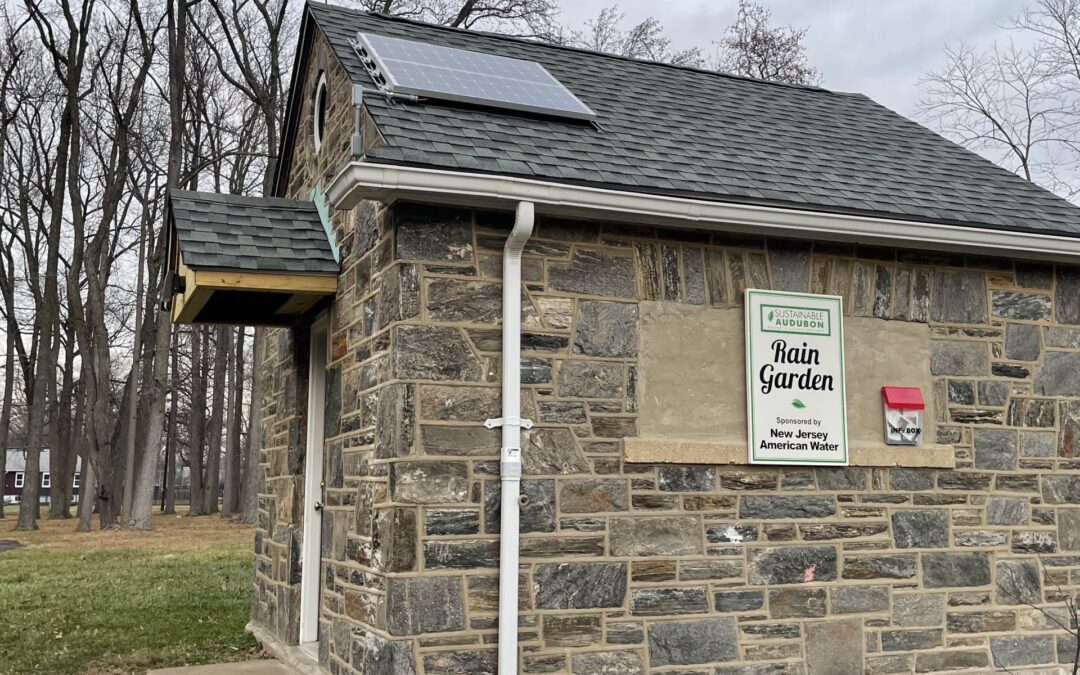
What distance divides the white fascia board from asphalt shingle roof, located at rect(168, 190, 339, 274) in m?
0.97

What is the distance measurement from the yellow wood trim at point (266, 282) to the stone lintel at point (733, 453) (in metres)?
2.20

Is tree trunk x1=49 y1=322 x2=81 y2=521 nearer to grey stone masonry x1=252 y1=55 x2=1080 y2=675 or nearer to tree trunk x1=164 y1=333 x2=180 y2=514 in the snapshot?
tree trunk x1=164 y1=333 x2=180 y2=514

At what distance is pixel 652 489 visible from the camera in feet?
18.0

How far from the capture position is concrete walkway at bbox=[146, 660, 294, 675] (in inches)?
256

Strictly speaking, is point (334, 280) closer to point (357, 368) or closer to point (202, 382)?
point (357, 368)

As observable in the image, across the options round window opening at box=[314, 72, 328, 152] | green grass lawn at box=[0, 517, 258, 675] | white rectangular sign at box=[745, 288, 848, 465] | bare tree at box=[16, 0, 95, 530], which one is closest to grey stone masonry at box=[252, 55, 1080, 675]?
white rectangular sign at box=[745, 288, 848, 465]

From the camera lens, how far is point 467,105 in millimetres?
6098

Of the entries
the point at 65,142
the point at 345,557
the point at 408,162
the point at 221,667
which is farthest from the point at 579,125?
the point at 65,142

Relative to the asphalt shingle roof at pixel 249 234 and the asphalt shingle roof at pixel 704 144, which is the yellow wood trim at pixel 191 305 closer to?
the asphalt shingle roof at pixel 249 234

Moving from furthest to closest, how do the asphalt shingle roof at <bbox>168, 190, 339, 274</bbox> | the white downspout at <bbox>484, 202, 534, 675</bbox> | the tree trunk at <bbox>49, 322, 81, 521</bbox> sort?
the tree trunk at <bbox>49, 322, 81, 521</bbox> → the asphalt shingle roof at <bbox>168, 190, 339, 274</bbox> → the white downspout at <bbox>484, 202, 534, 675</bbox>

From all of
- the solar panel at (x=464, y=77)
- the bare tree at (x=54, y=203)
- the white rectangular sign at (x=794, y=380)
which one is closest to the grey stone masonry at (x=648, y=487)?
the white rectangular sign at (x=794, y=380)

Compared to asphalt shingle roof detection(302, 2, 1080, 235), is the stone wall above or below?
below

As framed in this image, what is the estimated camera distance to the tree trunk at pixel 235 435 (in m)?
26.5

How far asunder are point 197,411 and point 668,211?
23.4m
